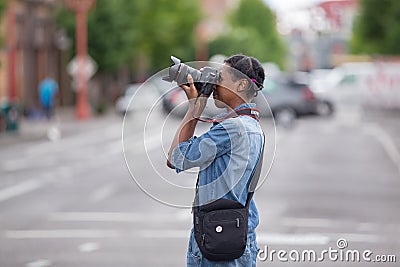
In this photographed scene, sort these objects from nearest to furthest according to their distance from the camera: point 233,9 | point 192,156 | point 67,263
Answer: point 192,156 < point 67,263 < point 233,9

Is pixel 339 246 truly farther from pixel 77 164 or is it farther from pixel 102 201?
pixel 77 164

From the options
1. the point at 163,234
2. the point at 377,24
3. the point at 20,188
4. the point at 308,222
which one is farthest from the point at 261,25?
the point at 163,234

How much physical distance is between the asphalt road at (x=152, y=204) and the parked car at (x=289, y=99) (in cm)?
1217

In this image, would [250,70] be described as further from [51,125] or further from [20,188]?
[51,125]

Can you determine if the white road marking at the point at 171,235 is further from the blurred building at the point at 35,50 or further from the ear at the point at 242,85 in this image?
the blurred building at the point at 35,50

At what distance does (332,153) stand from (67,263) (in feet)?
50.2

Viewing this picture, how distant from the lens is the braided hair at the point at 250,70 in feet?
17.2

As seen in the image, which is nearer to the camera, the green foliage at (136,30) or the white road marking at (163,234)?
the white road marking at (163,234)

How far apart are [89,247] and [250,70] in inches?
228

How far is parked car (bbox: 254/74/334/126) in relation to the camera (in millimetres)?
36562

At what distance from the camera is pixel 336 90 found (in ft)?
155

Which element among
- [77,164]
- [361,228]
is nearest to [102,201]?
[361,228]

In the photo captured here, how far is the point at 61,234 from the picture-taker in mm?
11617

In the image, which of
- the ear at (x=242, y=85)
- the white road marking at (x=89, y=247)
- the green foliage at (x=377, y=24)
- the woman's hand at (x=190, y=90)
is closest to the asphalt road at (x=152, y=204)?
the white road marking at (x=89, y=247)
